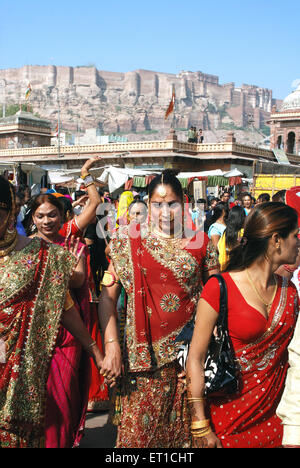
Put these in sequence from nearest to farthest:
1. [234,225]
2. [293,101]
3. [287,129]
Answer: [234,225] < [287,129] < [293,101]

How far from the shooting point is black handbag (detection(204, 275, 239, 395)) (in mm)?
1967

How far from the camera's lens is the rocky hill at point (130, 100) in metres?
118

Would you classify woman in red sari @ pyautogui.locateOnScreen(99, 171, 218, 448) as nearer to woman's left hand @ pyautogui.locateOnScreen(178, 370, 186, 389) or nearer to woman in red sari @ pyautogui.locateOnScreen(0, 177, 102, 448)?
woman's left hand @ pyautogui.locateOnScreen(178, 370, 186, 389)

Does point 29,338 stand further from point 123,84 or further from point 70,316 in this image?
point 123,84

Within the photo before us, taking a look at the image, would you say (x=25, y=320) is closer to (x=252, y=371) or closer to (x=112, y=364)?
(x=112, y=364)

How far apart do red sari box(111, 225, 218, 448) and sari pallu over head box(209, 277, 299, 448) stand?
422 millimetres

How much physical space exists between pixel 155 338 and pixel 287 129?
1325 inches

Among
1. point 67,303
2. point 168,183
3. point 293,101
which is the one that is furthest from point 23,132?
point 67,303

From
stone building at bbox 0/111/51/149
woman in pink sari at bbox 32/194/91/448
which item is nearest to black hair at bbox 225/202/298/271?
woman in pink sari at bbox 32/194/91/448

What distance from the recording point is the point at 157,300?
2.45 m

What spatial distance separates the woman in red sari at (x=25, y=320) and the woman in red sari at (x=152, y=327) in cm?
35

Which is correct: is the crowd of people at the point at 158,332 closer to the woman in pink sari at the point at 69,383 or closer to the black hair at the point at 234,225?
the woman in pink sari at the point at 69,383
